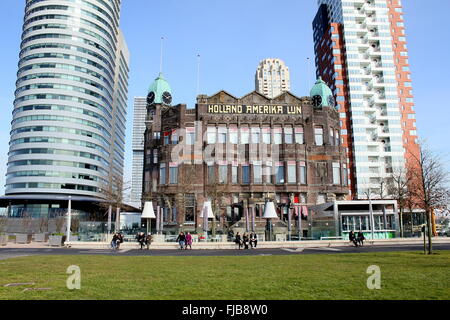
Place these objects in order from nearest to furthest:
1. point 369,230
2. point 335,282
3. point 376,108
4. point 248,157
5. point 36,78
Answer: point 335,282, point 369,230, point 248,157, point 36,78, point 376,108

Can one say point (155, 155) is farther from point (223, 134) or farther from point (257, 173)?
point (257, 173)

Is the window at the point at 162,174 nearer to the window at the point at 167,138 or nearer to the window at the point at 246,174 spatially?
the window at the point at 167,138

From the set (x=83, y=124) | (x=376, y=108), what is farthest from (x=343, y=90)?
(x=83, y=124)

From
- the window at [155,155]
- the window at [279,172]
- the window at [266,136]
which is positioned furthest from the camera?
the window at [155,155]

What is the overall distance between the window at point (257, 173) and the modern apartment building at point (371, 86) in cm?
4747

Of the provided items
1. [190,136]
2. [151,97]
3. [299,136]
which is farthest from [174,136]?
[299,136]

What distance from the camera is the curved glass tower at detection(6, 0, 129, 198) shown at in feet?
312

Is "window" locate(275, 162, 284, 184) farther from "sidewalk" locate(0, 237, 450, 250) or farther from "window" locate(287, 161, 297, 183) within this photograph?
"sidewalk" locate(0, 237, 450, 250)

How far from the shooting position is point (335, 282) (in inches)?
443

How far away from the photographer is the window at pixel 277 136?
59.5m

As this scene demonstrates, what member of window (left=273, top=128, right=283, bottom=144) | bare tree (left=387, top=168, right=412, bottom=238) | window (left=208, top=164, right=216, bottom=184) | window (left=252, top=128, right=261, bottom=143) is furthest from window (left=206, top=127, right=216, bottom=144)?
bare tree (left=387, top=168, right=412, bottom=238)

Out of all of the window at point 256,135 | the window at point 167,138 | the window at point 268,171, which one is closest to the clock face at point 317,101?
the window at point 256,135
